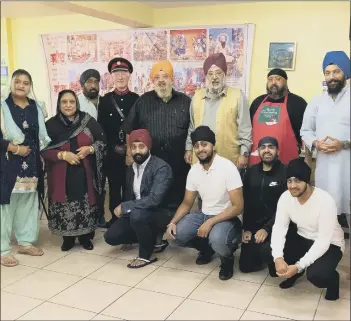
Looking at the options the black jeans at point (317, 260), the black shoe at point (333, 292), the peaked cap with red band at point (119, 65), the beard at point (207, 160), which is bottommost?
the black shoe at point (333, 292)

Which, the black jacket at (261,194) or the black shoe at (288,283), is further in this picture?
the black jacket at (261,194)

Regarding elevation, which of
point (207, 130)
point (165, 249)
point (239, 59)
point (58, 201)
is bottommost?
point (165, 249)

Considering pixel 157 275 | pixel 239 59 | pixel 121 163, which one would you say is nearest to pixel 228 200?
pixel 157 275

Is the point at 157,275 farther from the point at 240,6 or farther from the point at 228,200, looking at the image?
the point at 240,6

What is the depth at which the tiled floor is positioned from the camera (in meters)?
2.29

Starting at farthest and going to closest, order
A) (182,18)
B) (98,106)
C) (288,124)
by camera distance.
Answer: (182,18), (98,106), (288,124)

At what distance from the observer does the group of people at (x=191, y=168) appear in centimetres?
254

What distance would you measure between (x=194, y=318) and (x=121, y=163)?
1628mm

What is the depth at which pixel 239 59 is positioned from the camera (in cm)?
424

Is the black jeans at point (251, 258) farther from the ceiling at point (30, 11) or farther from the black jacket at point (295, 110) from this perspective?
the ceiling at point (30, 11)

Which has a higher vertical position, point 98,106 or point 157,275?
point 98,106

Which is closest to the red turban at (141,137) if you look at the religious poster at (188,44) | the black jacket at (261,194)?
the black jacket at (261,194)

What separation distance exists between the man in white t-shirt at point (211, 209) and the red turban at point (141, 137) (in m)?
0.33

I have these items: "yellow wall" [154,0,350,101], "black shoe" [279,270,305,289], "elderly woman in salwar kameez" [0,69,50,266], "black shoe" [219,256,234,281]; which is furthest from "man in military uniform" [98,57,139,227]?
"black shoe" [279,270,305,289]
